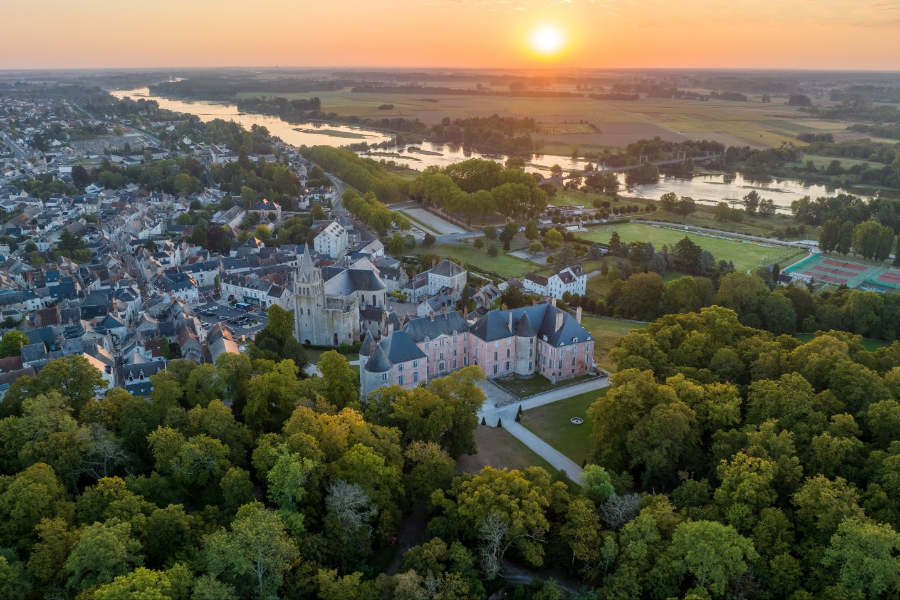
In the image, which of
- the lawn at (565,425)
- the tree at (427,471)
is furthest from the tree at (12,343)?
the lawn at (565,425)

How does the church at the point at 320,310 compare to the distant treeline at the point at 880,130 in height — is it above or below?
below

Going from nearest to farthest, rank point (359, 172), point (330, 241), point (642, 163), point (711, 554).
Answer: point (711, 554)
point (330, 241)
point (359, 172)
point (642, 163)

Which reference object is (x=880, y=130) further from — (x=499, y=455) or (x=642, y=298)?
(x=499, y=455)

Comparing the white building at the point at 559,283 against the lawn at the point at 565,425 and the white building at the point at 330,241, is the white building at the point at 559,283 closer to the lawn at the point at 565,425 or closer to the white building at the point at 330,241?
the lawn at the point at 565,425

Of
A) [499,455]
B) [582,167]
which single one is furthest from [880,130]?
[499,455]

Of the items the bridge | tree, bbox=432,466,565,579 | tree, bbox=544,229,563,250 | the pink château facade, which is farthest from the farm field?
the bridge

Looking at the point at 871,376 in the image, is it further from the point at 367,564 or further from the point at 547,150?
the point at 547,150
